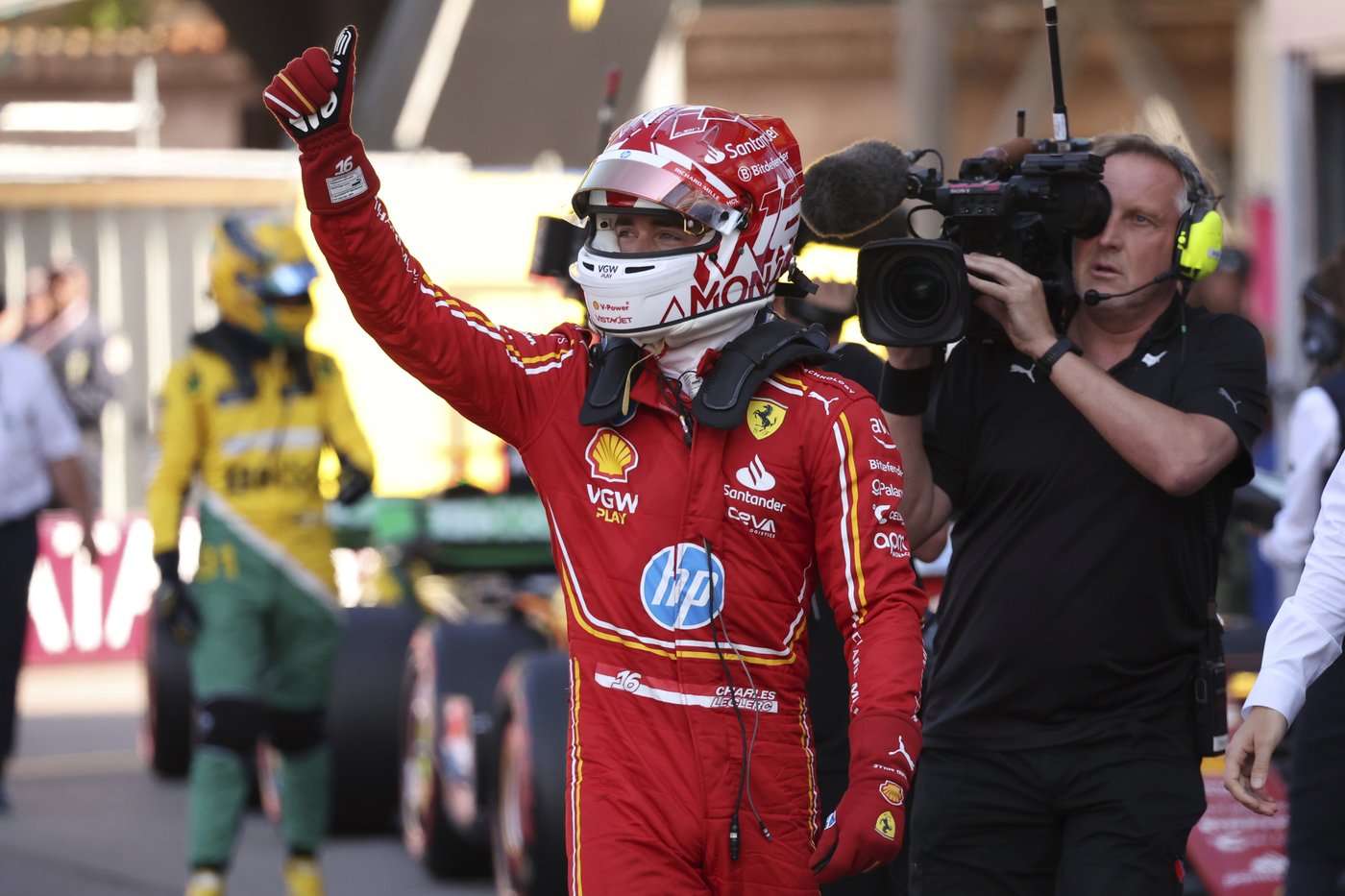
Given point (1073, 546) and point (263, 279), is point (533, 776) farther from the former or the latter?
point (1073, 546)

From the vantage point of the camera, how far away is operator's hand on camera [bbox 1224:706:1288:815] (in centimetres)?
336

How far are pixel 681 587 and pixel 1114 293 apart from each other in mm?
1057

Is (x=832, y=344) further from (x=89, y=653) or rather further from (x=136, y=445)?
(x=136, y=445)

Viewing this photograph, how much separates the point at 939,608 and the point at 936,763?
1.00ft

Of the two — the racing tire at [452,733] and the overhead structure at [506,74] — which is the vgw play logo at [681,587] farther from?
the racing tire at [452,733]

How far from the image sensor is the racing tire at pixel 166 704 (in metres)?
9.47

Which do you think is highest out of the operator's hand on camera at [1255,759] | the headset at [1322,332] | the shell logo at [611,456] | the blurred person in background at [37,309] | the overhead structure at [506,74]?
the overhead structure at [506,74]

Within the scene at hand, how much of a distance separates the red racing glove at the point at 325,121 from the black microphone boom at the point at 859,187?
0.95 meters

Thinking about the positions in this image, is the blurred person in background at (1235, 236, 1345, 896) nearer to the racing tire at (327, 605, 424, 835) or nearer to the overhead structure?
the overhead structure

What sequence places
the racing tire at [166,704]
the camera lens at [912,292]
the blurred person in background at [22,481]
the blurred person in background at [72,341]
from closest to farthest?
1. the camera lens at [912,292]
2. the blurred person in background at [22,481]
3. the racing tire at [166,704]
4. the blurred person in background at [72,341]

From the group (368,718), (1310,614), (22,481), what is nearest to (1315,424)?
(1310,614)

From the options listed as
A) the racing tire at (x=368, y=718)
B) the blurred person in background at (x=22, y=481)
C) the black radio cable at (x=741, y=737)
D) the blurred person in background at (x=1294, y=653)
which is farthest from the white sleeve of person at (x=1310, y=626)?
the blurred person in background at (x=22, y=481)

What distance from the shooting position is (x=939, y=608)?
4188mm

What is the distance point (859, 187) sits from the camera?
4.02 m
